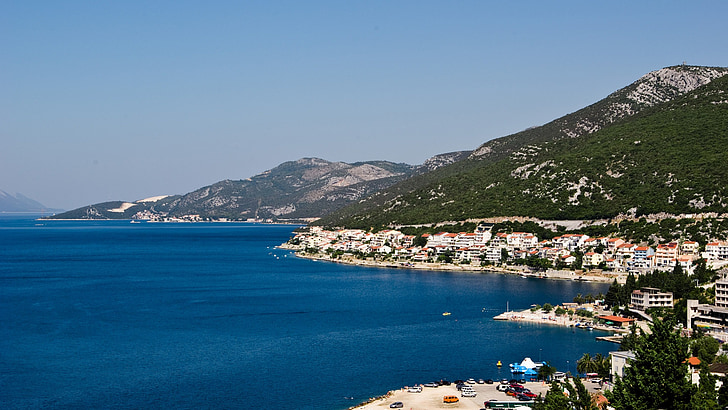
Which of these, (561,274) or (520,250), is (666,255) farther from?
(520,250)

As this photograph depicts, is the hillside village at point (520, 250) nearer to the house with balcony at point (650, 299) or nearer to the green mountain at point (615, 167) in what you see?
the green mountain at point (615, 167)

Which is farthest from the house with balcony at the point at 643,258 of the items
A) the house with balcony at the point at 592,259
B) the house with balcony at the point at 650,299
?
the house with balcony at the point at 650,299

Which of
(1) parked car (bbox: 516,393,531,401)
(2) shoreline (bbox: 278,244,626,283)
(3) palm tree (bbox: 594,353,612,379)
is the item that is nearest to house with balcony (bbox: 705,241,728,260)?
(2) shoreline (bbox: 278,244,626,283)

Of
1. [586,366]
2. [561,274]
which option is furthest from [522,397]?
[561,274]

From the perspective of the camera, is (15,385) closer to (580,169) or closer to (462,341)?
(462,341)

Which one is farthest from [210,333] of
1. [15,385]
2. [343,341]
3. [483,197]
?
[483,197]

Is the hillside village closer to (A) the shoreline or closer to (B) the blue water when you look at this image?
(A) the shoreline

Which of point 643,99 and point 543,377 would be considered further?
point 643,99
